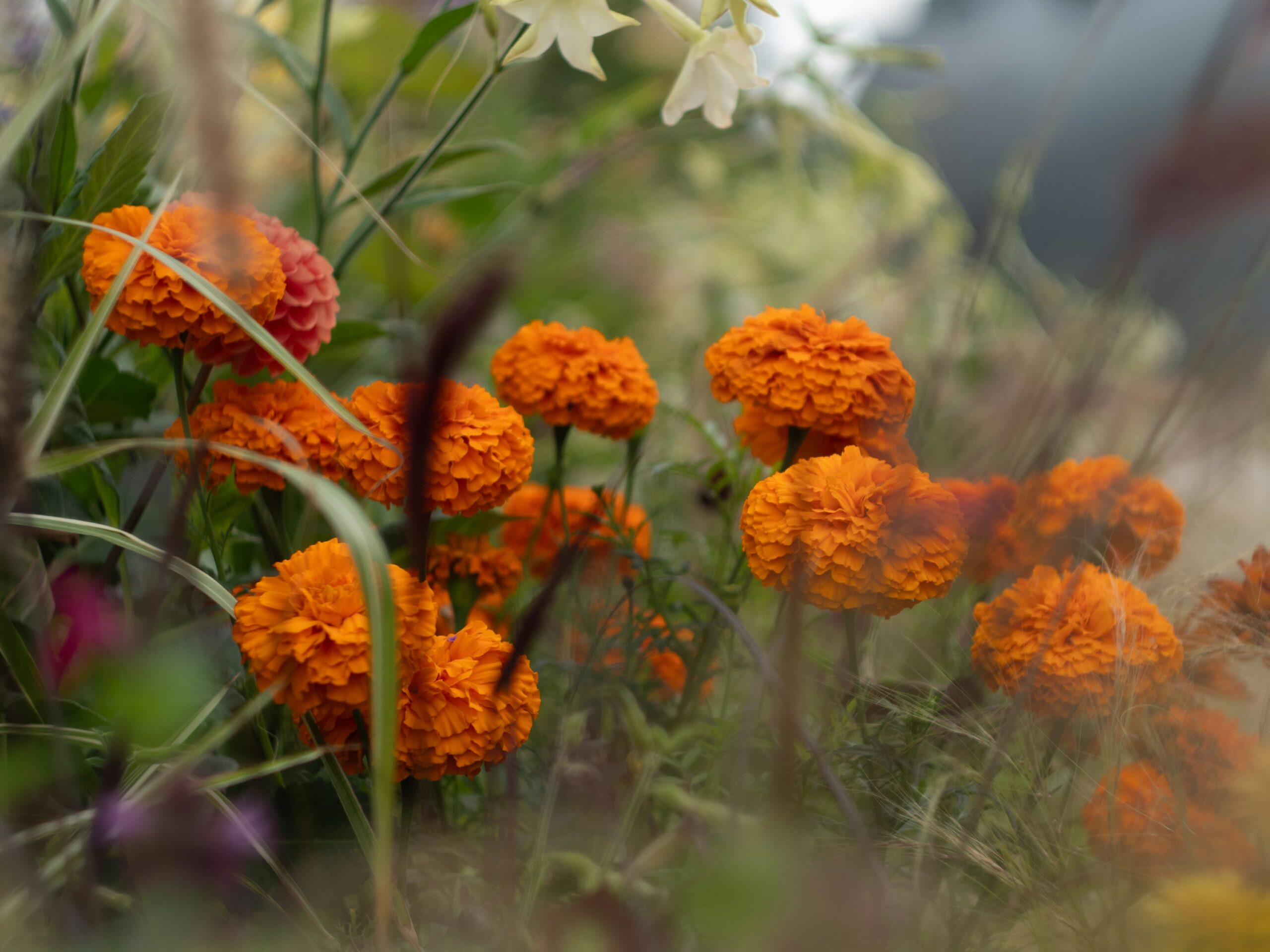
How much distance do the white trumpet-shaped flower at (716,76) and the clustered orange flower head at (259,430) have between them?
0.65ft

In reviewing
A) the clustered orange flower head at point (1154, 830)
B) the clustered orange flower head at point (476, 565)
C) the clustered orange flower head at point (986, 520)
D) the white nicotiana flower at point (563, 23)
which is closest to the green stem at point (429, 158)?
the white nicotiana flower at point (563, 23)

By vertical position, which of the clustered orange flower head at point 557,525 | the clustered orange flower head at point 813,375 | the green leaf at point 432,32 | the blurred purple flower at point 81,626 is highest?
the green leaf at point 432,32

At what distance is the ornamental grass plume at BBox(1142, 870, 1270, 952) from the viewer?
0.21 meters

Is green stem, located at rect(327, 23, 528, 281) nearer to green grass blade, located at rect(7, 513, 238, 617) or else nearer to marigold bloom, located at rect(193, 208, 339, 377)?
marigold bloom, located at rect(193, 208, 339, 377)

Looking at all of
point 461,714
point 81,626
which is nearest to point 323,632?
point 461,714

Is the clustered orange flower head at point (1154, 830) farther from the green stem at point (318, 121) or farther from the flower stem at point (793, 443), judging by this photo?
the green stem at point (318, 121)

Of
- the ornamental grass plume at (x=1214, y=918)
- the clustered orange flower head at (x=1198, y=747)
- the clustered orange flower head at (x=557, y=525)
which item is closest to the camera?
the ornamental grass plume at (x=1214, y=918)

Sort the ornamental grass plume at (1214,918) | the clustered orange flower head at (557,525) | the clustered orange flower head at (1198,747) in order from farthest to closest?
the clustered orange flower head at (557,525), the clustered orange flower head at (1198,747), the ornamental grass plume at (1214,918)

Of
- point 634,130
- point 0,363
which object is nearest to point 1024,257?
point 634,130

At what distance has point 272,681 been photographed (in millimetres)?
258

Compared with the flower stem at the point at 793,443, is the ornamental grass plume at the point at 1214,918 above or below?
below

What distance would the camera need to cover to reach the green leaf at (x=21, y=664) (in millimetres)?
302

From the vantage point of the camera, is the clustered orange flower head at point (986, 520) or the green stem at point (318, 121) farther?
the green stem at point (318, 121)

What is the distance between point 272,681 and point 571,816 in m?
0.15
